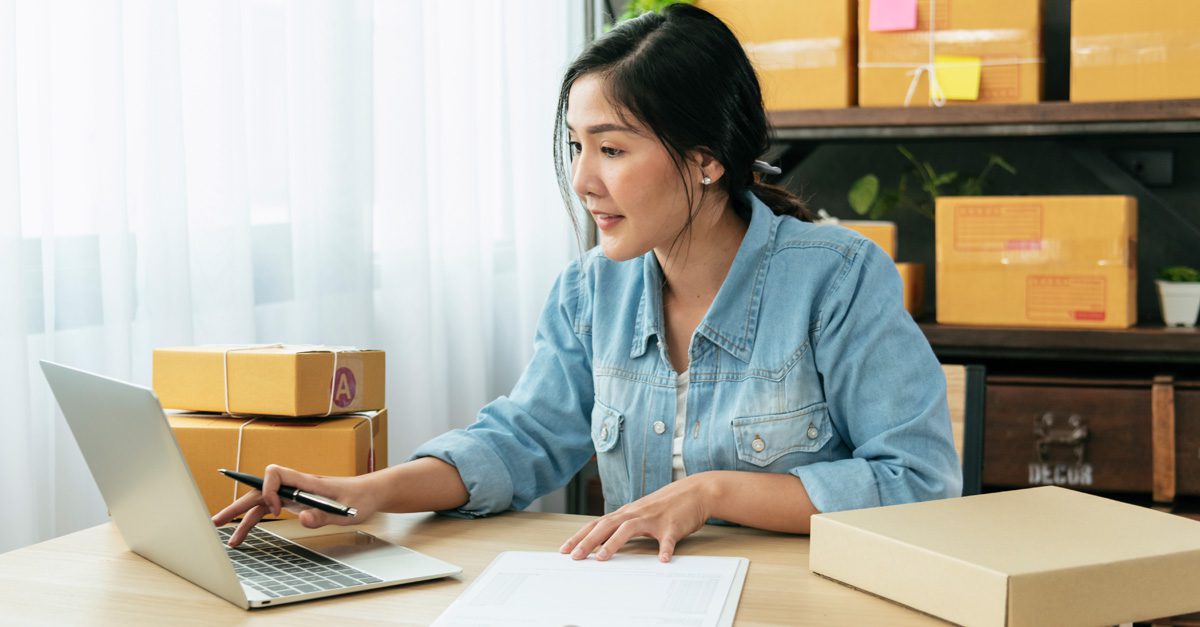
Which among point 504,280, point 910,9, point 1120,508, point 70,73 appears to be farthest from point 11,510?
point 910,9

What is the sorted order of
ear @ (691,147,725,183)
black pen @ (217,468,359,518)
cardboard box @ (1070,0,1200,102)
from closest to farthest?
1. black pen @ (217,468,359,518)
2. ear @ (691,147,725,183)
3. cardboard box @ (1070,0,1200,102)

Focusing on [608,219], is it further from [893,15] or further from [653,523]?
[893,15]

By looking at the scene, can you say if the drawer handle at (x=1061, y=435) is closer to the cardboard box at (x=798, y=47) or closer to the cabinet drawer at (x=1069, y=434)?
the cabinet drawer at (x=1069, y=434)

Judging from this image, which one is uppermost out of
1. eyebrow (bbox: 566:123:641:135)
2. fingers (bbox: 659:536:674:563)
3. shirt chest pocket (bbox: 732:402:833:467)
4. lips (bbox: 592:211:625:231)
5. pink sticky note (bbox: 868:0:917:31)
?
pink sticky note (bbox: 868:0:917:31)

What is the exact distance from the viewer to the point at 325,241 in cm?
187

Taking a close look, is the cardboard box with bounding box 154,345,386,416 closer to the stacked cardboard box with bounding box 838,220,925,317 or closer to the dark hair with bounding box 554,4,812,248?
the dark hair with bounding box 554,4,812,248

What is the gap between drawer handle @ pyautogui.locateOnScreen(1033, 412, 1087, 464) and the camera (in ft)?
7.06

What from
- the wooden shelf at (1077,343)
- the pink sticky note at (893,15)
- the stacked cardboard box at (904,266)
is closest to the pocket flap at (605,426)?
the stacked cardboard box at (904,266)

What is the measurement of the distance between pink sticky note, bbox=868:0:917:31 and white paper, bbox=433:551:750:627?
1.46 metres

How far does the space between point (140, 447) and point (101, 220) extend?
2.07 feet

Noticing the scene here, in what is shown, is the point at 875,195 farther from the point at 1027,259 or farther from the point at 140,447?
the point at 140,447

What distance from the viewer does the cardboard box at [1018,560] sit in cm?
82

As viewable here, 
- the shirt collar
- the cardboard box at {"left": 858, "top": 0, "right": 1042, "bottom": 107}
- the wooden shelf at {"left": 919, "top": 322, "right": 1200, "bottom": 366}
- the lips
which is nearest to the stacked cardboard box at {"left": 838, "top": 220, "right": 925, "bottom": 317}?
the wooden shelf at {"left": 919, "top": 322, "right": 1200, "bottom": 366}

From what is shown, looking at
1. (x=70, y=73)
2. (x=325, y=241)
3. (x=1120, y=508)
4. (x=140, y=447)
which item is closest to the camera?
(x=140, y=447)
